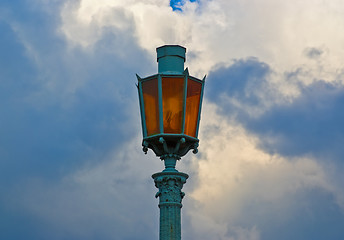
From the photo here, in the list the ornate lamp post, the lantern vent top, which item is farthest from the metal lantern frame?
the lantern vent top

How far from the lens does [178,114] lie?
28.3m

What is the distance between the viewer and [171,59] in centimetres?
2914

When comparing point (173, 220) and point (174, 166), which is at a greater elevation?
point (174, 166)

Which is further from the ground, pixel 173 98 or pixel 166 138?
pixel 173 98

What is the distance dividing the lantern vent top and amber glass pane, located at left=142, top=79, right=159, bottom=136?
0.91m

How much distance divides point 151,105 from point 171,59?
229 centimetres

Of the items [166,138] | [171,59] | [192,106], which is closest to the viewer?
[166,138]

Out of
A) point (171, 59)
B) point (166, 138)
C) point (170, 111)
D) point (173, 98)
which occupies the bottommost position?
point (166, 138)

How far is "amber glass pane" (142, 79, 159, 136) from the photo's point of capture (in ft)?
93.0

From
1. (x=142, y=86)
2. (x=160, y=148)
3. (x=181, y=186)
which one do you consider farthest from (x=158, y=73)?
(x=181, y=186)

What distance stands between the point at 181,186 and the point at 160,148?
1.90 m

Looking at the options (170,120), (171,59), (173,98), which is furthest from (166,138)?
(171,59)

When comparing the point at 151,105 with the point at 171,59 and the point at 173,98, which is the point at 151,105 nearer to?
the point at 173,98

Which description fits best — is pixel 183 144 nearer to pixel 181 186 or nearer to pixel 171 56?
pixel 181 186
